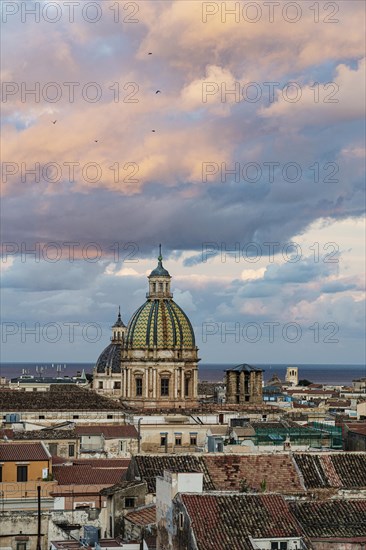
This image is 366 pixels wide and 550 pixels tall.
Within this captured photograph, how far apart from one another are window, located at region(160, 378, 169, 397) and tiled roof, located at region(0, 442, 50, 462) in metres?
43.6

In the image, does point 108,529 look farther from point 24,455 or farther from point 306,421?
point 306,421

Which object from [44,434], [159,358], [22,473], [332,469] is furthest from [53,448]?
[159,358]

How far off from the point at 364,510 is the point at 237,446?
1640cm

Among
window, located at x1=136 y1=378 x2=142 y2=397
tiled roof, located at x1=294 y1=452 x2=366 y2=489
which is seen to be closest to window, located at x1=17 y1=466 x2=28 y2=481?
tiled roof, located at x1=294 y1=452 x2=366 y2=489

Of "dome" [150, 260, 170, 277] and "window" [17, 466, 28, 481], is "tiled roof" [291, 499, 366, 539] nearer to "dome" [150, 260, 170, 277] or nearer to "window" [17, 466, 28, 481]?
"window" [17, 466, 28, 481]

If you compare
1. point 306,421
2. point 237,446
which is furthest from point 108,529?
point 306,421

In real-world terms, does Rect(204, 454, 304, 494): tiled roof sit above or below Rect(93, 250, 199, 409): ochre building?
below

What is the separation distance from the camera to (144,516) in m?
39.8

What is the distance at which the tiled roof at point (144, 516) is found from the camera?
39.0 metres

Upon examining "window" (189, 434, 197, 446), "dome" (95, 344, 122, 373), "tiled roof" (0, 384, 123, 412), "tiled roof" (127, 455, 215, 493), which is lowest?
"tiled roof" (127, 455, 215, 493)

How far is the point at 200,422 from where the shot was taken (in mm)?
85875

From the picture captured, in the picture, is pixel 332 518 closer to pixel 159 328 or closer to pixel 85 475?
pixel 85 475

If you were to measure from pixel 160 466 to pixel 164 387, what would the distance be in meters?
52.4

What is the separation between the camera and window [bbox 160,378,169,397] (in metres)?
94.8
